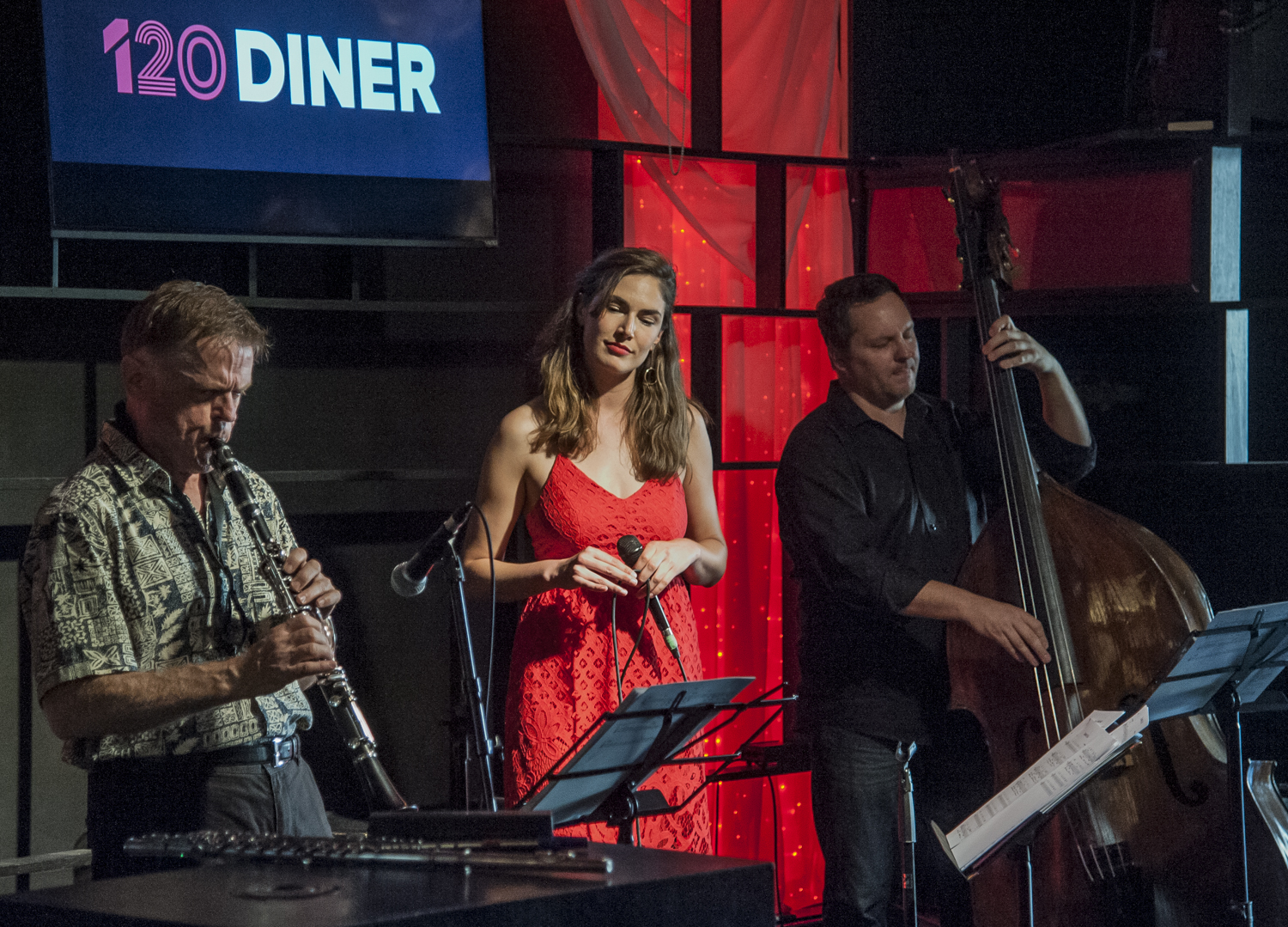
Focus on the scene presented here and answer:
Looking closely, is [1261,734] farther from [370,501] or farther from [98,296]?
[98,296]

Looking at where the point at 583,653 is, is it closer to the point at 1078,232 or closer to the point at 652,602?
the point at 652,602

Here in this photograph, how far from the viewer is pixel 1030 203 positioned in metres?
3.99

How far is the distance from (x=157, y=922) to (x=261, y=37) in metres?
2.82

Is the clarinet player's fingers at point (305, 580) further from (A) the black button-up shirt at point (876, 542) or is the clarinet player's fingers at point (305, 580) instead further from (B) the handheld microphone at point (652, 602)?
(A) the black button-up shirt at point (876, 542)

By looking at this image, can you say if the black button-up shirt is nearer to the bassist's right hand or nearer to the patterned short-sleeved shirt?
the bassist's right hand

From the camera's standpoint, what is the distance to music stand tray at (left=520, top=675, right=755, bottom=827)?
197 cm

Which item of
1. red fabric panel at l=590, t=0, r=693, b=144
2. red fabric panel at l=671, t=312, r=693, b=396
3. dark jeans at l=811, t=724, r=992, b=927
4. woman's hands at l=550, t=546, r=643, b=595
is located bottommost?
dark jeans at l=811, t=724, r=992, b=927

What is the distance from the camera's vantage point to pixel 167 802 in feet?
6.35

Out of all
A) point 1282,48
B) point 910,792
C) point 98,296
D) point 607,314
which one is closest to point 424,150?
point 98,296

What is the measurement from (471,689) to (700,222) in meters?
2.16

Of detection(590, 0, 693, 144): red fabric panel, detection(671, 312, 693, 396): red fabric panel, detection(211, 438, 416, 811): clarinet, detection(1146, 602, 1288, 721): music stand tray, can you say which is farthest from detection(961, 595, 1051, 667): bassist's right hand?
detection(590, 0, 693, 144): red fabric panel

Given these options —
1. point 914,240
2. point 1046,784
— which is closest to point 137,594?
point 1046,784

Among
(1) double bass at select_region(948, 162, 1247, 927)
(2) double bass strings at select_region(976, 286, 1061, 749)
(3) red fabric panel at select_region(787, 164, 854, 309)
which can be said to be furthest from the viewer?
(3) red fabric panel at select_region(787, 164, 854, 309)

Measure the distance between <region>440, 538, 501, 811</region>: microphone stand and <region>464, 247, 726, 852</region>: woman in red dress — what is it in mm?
321
